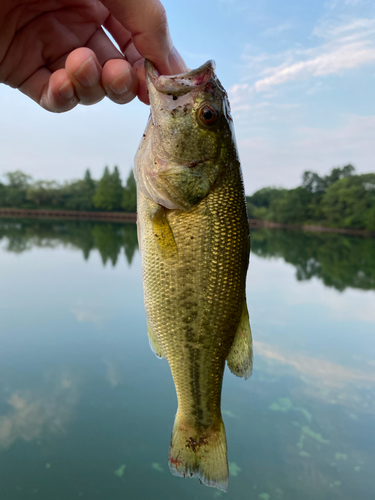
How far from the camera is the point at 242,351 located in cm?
181

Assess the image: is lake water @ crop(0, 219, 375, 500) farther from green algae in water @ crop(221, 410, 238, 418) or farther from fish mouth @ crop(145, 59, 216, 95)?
fish mouth @ crop(145, 59, 216, 95)

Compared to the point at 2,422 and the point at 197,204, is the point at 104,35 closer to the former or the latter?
the point at 197,204

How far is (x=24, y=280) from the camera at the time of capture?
18422 mm

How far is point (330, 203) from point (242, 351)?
67.7 metres

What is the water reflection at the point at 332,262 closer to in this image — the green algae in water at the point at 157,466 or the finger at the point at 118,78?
the green algae in water at the point at 157,466

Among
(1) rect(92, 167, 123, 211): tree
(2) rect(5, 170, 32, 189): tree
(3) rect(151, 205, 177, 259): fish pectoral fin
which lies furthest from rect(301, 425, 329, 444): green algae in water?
(2) rect(5, 170, 32, 189): tree

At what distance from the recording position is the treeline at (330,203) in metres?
60.0

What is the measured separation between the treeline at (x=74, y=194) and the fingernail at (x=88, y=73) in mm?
52887

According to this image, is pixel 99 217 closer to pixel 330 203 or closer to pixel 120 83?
pixel 330 203

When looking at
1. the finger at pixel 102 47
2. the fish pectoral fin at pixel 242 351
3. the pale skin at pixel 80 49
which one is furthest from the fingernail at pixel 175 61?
the fish pectoral fin at pixel 242 351

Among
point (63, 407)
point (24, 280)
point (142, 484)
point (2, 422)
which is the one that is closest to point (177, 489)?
point (142, 484)

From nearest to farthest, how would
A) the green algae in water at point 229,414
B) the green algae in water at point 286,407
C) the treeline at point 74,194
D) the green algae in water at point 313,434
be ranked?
the green algae in water at point 313,434
the green algae in water at point 229,414
the green algae in water at point 286,407
the treeline at point 74,194

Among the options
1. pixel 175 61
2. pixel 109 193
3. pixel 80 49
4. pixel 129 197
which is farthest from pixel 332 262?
pixel 109 193

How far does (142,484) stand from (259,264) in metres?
24.5
